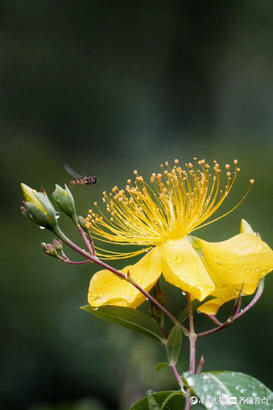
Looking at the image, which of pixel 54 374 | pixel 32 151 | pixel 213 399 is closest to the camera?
pixel 213 399

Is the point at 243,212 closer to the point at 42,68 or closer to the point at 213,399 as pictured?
the point at 213,399

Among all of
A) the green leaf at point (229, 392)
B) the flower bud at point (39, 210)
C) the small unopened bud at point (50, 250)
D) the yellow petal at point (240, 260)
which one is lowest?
the green leaf at point (229, 392)

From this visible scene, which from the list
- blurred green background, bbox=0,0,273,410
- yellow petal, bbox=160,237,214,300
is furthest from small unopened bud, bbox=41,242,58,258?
blurred green background, bbox=0,0,273,410

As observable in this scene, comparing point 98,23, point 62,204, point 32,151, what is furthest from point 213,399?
point 98,23

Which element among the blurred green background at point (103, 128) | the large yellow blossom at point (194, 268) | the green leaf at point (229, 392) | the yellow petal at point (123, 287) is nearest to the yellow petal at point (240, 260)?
the large yellow blossom at point (194, 268)

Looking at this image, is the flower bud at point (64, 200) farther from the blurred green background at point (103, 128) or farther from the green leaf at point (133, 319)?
the blurred green background at point (103, 128)

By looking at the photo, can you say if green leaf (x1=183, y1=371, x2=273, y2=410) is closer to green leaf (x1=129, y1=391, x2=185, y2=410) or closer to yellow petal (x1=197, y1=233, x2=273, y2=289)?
green leaf (x1=129, y1=391, x2=185, y2=410)
